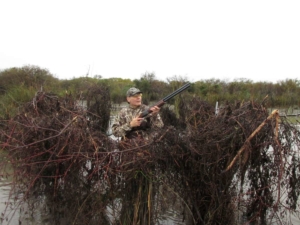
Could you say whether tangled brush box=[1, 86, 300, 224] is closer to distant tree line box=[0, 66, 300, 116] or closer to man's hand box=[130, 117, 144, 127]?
man's hand box=[130, 117, 144, 127]

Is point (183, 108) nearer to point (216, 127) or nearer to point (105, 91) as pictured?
point (105, 91)

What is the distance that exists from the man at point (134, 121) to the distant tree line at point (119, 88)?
129 centimetres

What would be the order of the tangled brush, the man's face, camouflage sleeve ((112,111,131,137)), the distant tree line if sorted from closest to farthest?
the tangled brush → camouflage sleeve ((112,111,131,137)) → the man's face → the distant tree line

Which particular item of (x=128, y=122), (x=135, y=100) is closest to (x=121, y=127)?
(x=128, y=122)

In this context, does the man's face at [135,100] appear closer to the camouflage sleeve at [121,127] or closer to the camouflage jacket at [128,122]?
the camouflage jacket at [128,122]

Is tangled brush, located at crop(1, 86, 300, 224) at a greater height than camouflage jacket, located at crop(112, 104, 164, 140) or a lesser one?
lesser

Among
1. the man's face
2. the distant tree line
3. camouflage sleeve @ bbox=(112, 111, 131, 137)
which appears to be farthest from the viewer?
the distant tree line

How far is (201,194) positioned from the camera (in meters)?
3.58

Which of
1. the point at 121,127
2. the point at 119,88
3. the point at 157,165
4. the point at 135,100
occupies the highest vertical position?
the point at 119,88

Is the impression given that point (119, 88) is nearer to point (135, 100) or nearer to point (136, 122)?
point (135, 100)

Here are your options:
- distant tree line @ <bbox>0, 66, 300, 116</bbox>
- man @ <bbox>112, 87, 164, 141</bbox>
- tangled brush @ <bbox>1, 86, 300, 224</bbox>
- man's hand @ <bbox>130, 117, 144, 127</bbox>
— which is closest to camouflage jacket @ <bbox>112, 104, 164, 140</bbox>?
Result: man @ <bbox>112, 87, 164, 141</bbox>

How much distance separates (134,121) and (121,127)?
27 centimetres

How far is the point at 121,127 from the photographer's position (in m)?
4.37

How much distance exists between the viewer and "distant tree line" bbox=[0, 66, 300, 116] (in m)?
8.39
